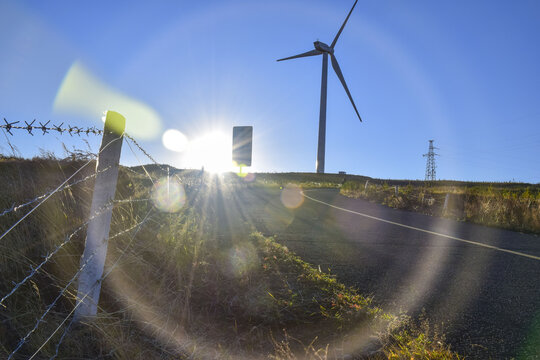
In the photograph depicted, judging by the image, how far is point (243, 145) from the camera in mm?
29578

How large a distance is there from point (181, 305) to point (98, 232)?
1039 mm

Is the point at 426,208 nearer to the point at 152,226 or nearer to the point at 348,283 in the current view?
the point at 348,283

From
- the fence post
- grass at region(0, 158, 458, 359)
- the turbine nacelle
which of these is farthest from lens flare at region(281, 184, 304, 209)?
the turbine nacelle

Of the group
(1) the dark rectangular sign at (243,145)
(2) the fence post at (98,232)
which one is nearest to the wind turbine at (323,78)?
(1) the dark rectangular sign at (243,145)

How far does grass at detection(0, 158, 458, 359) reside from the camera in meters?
2.20

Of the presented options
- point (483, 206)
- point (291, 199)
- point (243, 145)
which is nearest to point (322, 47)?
point (243, 145)

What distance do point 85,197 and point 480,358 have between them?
4648mm

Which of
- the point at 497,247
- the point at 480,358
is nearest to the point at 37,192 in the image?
the point at 480,358

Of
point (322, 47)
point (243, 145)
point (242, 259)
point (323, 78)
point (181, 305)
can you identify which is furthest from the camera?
point (323, 78)

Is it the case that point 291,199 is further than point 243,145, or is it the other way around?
point 243,145

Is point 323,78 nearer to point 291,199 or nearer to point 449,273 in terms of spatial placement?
point 291,199

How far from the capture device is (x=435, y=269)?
453 centimetres

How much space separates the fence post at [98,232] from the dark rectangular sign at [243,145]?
27.1 meters

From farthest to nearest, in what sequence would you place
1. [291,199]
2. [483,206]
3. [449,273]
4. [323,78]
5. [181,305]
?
[323,78], [291,199], [483,206], [449,273], [181,305]
